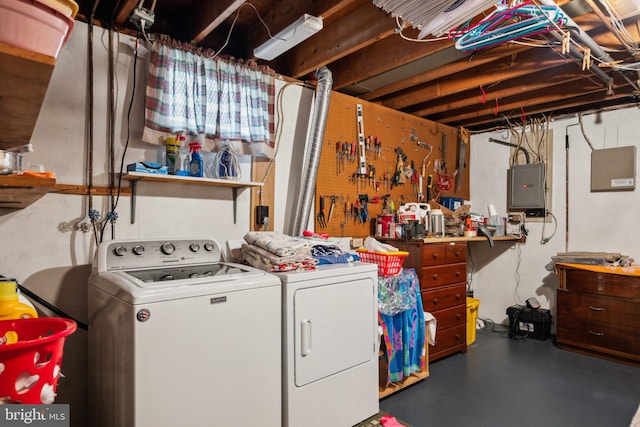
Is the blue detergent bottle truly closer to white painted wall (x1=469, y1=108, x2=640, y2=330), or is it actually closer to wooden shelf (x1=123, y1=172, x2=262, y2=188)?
wooden shelf (x1=123, y1=172, x2=262, y2=188)

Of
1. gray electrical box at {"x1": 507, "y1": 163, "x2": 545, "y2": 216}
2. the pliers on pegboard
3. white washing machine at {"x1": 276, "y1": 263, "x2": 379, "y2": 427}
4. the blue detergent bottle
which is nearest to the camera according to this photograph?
white washing machine at {"x1": 276, "y1": 263, "x2": 379, "y2": 427}

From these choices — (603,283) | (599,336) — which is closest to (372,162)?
(603,283)

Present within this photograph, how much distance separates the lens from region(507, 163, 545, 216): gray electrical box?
4.23 meters

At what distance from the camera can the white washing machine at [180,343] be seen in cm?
153

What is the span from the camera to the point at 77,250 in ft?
7.03

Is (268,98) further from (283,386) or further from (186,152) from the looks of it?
(283,386)

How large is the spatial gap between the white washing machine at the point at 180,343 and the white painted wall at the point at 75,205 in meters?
0.19

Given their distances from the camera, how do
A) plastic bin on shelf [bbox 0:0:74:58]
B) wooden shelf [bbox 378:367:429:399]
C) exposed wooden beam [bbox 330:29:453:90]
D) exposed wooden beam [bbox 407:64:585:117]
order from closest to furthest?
plastic bin on shelf [bbox 0:0:74:58] < exposed wooden beam [bbox 330:29:453:90] < wooden shelf [bbox 378:367:429:399] < exposed wooden beam [bbox 407:64:585:117]

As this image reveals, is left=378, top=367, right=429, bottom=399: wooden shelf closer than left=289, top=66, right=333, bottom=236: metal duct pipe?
Yes

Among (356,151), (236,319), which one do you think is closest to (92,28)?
(236,319)

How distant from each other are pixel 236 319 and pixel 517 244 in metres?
3.85

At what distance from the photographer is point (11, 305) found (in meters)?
1.41

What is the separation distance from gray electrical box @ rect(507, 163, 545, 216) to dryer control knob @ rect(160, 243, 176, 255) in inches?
153

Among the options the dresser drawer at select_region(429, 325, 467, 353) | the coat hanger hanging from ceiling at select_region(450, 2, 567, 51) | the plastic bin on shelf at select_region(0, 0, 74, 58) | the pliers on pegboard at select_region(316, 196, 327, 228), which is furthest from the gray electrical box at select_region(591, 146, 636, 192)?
the plastic bin on shelf at select_region(0, 0, 74, 58)
